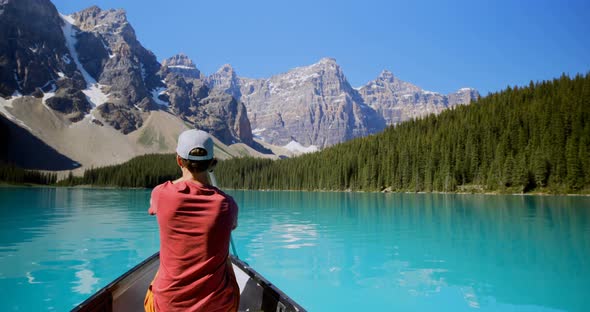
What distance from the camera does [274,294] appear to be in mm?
5473

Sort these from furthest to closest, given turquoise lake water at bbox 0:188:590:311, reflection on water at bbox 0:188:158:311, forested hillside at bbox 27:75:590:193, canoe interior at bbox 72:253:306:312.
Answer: forested hillside at bbox 27:75:590:193 < reflection on water at bbox 0:188:158:311 < turquoise lake water at bbox 0:188:590:311 < canoe interior at bbox 72:253:306:312

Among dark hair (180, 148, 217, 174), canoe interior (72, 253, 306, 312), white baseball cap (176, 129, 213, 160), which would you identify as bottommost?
canoe interior (72, 253, 306, 312)

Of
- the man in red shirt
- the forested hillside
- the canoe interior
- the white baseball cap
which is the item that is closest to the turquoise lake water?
the canoe interior

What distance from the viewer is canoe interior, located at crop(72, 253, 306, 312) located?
5.28m

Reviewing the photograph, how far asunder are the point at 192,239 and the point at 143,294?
395cm

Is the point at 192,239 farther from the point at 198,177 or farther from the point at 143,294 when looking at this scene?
the point at 143,294

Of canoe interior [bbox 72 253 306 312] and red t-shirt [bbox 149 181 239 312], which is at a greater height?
red t-shirt [bbox 149 181 239 312]

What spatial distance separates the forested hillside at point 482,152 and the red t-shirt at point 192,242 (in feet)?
258

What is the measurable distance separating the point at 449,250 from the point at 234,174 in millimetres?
153313

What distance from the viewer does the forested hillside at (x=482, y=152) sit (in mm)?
70000

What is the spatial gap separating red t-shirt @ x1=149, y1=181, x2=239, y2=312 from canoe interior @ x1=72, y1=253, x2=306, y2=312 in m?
1.66

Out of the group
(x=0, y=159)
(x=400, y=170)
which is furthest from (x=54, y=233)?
(x=0, y=159)

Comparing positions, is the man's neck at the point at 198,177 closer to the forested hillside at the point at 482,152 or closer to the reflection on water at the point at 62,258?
the reflection on water at the point at 62,258

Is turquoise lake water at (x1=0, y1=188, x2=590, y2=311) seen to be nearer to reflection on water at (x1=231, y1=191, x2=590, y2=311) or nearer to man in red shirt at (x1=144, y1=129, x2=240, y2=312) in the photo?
reflection on water at (x1=231, y1=191, x2=590, y2=311)
